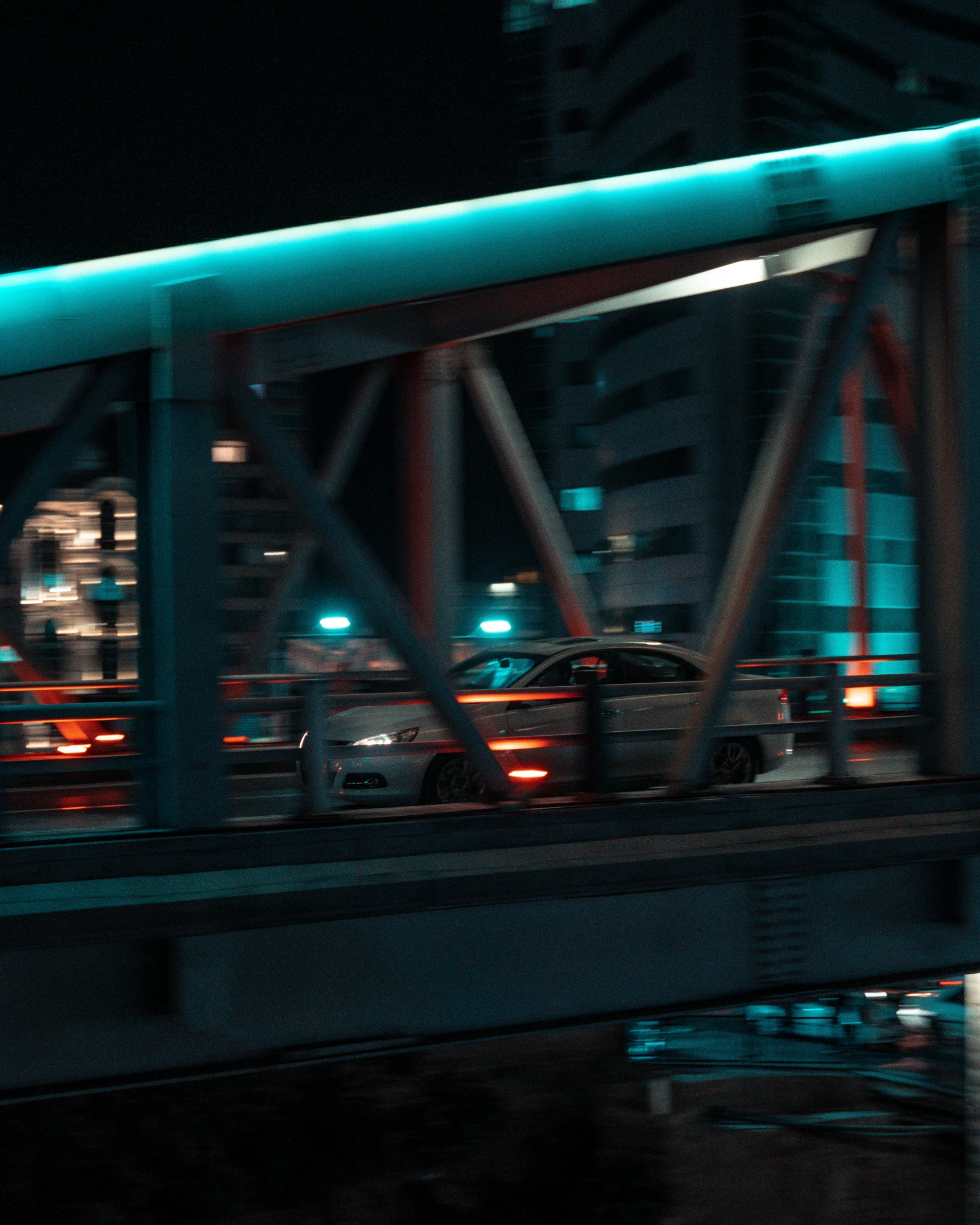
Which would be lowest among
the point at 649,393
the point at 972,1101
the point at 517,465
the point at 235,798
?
the point at 972,1101

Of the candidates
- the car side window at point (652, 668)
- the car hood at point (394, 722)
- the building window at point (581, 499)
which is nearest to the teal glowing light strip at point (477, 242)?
the car hood at point (394, 722)

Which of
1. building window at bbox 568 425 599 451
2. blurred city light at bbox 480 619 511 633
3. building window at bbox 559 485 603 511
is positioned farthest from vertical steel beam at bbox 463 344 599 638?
building window at bbox 568 425 599 451

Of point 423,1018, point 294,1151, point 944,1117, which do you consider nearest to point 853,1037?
point 944,1117

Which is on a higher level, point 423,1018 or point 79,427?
point 79,427

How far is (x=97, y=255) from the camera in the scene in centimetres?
683

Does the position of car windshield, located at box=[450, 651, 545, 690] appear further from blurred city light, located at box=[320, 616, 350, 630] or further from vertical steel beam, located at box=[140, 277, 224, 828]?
blurred city light, located at box=[320, 616, 350, 630]

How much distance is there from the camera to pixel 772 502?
7.80 meters

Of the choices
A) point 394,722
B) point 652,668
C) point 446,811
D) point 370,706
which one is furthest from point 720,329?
point 446,811

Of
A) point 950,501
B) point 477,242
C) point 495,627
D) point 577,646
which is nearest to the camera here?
point 477,242

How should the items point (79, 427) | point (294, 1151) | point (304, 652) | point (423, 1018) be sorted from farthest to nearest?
point (304, 652) → point (294, 1151) → point (79, 427) → point (423, 1018)

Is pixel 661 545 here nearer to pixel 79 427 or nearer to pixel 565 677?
pixel 565 677

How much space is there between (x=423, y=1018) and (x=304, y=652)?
624 inches

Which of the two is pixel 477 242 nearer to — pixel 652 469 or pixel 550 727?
pixel 550 727

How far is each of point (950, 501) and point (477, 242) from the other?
3.50 meters
